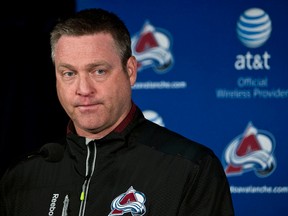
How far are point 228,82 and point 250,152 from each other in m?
0.42

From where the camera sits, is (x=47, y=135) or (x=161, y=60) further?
(x=47, y=135)

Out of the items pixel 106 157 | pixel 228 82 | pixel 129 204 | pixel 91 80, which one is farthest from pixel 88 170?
pixel 228 82

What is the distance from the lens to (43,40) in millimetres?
3957

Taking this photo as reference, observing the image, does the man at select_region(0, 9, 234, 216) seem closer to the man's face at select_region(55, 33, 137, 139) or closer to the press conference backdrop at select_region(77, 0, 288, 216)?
the man's face at select_region(55, 33, 137, 139)

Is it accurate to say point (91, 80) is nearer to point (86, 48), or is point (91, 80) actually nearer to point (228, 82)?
point (86, 48)

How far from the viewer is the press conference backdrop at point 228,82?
141 inches

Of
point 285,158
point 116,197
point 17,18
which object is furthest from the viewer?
point 17,18

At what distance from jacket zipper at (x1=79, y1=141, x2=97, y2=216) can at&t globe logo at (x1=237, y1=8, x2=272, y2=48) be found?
6.10 feet

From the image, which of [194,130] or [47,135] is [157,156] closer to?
[194,130]

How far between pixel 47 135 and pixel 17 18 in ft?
2.49

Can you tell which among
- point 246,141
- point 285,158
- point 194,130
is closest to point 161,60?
point 194,130

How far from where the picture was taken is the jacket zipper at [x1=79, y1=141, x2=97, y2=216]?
6.38 feet

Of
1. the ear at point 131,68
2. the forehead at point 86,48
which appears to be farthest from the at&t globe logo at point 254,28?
the forehead at point 86,48

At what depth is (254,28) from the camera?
3650 millimetres
